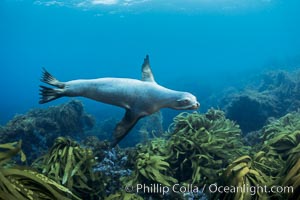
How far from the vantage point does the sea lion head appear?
4.94m

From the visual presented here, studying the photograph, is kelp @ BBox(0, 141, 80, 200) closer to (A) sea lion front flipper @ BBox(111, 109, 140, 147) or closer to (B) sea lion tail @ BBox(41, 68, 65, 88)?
(A) sea lion front flipper @ BBox(111, 109, 140, 147)

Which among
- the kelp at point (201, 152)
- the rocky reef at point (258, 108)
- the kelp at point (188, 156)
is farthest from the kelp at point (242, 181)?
the rocky reef at point (258, 108)

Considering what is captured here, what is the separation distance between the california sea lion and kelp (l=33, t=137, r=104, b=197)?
0.69 m

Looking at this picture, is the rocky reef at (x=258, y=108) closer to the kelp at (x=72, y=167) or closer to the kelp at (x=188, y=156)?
the kelp at (x=188, y=156)

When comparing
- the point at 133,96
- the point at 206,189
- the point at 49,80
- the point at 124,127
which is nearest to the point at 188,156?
the point at 206,189

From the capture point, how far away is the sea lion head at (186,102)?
494cm

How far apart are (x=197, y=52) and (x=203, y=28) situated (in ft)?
138

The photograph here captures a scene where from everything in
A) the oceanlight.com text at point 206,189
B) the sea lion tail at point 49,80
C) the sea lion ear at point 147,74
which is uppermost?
the sea lion ear at point 147,74

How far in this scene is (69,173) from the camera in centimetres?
459

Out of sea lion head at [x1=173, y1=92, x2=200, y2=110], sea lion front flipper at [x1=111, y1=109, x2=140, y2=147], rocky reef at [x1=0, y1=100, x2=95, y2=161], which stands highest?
sea lion head at [x1=173, y1=92, x2=200, y2=110]

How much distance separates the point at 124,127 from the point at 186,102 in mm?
1257

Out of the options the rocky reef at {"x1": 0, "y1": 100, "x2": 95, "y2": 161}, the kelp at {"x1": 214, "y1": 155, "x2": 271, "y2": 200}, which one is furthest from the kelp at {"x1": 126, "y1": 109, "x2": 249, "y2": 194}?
the rocky reef at {"x1": 0, "y1": 100, "x2": 95, "y2": 161}

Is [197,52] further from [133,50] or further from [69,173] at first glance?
[69,173]

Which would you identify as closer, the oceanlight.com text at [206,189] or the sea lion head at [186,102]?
the oceanlight.com text at [206,189]
